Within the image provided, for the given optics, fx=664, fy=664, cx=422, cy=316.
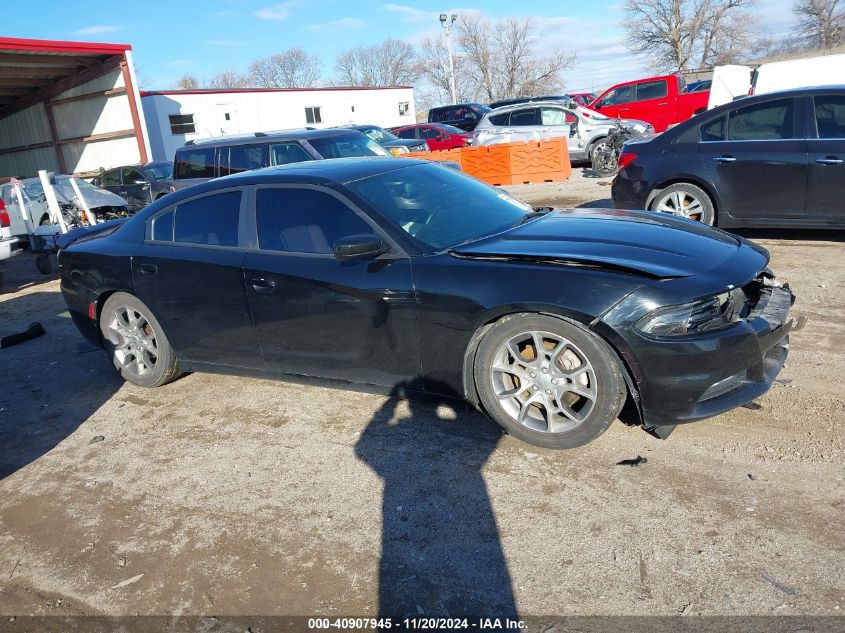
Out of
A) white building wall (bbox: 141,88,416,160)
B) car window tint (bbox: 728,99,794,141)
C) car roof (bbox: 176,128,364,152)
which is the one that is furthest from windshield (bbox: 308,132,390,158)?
white building wall (bbox: 141,88,416,160)

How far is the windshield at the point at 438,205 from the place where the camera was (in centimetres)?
407

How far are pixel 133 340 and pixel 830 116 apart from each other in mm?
7039

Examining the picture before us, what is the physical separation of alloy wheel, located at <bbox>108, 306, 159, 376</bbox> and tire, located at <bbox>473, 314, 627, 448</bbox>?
282 centimetres

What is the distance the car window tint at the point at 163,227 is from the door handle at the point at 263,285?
1.01 meters

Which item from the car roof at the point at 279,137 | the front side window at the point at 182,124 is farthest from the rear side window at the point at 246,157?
the front side window at the point at 182,124

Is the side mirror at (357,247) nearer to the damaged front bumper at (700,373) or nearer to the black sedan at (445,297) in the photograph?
the black sedan at (445,297)

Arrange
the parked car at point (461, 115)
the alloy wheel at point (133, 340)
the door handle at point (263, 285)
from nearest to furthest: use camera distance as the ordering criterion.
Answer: the door handle at point (263, 285), the alloy wheel at point (133, 340), the parked car at point (461, 115)

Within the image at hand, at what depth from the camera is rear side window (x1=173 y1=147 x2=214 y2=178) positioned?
1150 centimetres

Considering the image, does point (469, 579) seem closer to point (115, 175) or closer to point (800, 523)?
point (800, 523)

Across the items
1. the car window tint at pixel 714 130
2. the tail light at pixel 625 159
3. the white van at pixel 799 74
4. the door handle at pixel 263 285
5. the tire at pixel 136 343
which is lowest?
the tire at pixel 136 343

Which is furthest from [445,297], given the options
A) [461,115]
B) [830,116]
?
[461,115]

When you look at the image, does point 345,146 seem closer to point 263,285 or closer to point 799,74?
point 263,285

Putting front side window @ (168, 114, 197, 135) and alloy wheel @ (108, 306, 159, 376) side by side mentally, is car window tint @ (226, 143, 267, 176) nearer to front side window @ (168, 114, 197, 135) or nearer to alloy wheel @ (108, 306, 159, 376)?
alloy wheel @ (108, 306, 159, 376)

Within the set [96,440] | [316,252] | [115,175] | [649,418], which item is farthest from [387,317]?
[115,175]
